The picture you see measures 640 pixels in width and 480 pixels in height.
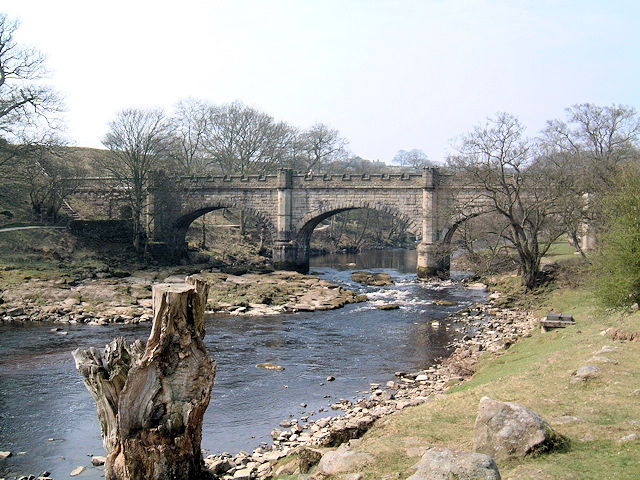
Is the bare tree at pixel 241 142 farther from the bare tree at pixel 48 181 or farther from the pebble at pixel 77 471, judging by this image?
the pebble at pixel 77 471

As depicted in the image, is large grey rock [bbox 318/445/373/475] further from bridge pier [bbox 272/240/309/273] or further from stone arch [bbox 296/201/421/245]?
bridge pier [bbox 272/240/309/273]

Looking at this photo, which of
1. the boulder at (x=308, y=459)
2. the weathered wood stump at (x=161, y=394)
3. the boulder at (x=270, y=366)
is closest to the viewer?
the weathered wood stump at (x=161, y=394)

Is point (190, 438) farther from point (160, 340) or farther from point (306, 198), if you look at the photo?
point (306, 198)

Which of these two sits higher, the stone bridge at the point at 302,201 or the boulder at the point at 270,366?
the stone bridge at the point at 302,201

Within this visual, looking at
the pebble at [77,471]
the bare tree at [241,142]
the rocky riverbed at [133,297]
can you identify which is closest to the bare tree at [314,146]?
the bare tree at [241,142]

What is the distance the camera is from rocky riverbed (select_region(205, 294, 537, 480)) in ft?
36.8

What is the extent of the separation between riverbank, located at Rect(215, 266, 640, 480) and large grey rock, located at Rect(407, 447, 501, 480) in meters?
1.16

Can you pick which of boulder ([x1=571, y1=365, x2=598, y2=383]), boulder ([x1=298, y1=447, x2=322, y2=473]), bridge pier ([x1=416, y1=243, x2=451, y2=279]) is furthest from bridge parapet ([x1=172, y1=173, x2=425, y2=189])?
boulder ([x1=298, y1=447, x2=322, y2=473])

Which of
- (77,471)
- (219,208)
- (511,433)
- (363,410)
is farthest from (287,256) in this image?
(511,433)

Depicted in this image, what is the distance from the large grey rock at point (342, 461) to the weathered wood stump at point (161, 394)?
2067 mm

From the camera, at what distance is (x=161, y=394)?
948 centimetres

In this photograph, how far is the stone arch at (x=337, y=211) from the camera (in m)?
41.3

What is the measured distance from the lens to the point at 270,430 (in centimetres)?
1402

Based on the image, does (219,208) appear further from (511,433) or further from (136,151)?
(511,433)
